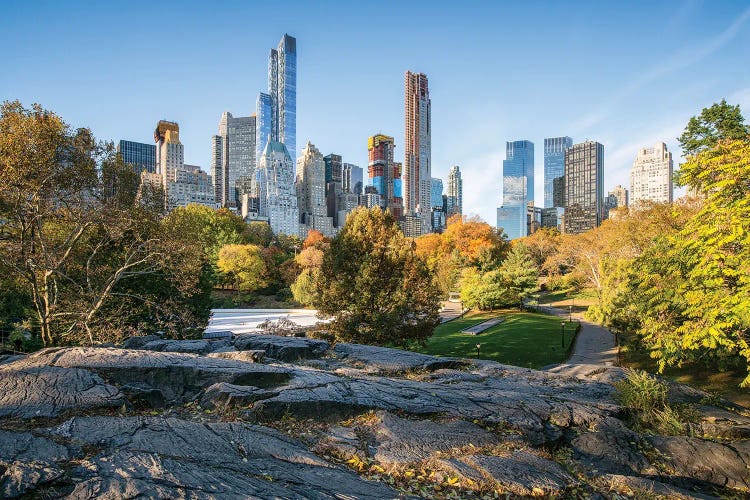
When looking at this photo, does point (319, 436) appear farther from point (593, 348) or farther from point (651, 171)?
point (651, 171)

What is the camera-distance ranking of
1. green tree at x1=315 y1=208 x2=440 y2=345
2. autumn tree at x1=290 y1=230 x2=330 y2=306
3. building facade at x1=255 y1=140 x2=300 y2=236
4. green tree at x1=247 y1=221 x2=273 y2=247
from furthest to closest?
building facade at x1=255 y1=140 x2=300 y2=236, green tree at x1=247 y1=221 x2=273 y2=247, autumn tree at x1=290 y1=230 x2=330 y2=306, green tree at x1=315 y1=208 x2=440 y2=345

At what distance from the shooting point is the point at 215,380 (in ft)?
26.1

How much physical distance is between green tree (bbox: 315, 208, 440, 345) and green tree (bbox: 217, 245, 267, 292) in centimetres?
3217

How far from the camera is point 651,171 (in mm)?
122125

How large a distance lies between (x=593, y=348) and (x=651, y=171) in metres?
124

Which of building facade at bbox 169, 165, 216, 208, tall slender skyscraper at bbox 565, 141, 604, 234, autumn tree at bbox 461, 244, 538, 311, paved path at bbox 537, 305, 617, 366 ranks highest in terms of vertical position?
tall slender skyscraper at bbox 565, 141, 604, 234

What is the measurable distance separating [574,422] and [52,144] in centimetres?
1428

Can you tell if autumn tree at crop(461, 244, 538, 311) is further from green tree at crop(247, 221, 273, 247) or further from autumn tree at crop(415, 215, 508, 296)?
green tree at crop(247, 221, 273, 247)

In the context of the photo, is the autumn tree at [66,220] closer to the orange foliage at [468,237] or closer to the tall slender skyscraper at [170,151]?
the orange foliage at [468,237]

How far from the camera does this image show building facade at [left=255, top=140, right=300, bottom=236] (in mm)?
151750

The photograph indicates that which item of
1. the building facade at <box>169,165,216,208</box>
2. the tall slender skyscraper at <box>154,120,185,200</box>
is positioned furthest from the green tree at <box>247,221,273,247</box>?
the tall slender skyscraper at <box>154,120,185,200</box>

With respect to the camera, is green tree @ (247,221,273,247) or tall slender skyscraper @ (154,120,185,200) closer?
green tree @ (247,221,273,247)

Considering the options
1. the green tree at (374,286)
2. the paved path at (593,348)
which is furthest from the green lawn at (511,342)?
the green tree at (374,286)

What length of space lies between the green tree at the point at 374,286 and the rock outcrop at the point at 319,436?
745cm
